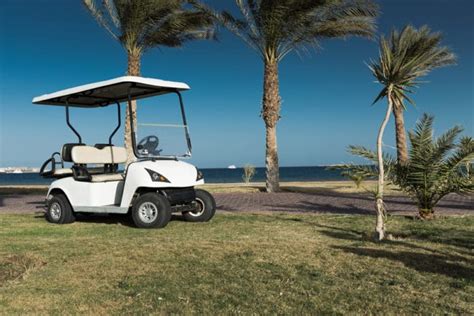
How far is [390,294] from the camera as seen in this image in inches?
154

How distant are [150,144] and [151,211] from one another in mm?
1261

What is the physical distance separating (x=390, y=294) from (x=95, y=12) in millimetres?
16040

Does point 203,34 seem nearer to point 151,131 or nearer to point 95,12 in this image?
point 95,12

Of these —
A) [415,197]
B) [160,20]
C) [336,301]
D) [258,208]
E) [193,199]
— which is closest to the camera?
[336,301]

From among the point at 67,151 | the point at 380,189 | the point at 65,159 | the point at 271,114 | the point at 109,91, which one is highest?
the point at 271,114

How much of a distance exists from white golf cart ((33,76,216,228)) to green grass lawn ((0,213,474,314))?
0.58 m

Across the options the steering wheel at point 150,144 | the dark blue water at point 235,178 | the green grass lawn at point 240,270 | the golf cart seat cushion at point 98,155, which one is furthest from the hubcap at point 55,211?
the dark blue water at point 235,178

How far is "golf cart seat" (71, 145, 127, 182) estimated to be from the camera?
8562 millimetres

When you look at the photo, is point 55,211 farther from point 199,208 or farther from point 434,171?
point 434,171

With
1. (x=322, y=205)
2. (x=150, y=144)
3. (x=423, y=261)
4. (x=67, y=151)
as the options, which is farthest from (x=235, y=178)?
(x=423, y=261)

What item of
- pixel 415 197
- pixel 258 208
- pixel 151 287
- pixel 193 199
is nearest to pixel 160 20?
pixel 258 208

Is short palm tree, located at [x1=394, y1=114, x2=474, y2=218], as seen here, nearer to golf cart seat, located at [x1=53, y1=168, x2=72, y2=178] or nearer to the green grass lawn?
the green grass lawn

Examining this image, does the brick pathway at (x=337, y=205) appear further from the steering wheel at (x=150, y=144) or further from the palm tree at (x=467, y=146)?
the steering wheel at (x=150, y=144)

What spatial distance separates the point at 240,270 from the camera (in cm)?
474
